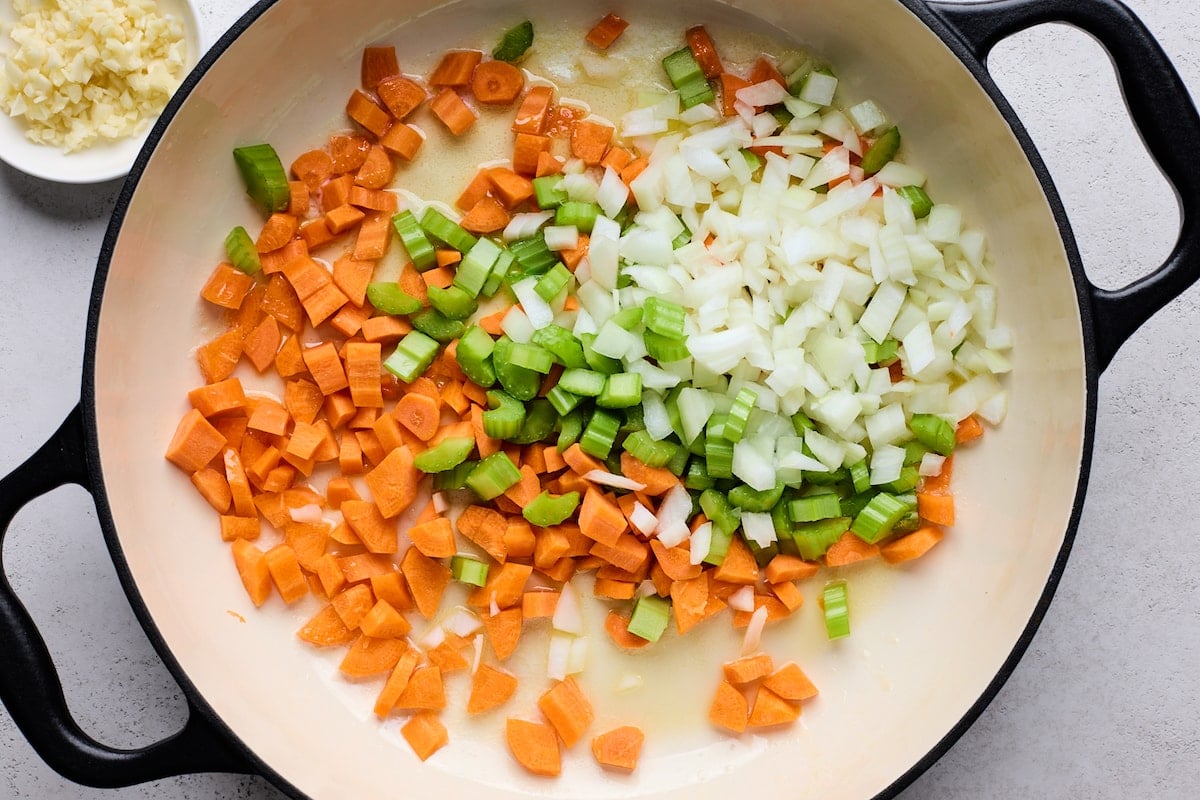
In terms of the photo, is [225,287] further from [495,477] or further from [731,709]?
[731,709]

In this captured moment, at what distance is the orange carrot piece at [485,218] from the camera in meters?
2.02

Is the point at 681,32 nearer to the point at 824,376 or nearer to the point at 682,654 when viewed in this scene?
the point at 824,376

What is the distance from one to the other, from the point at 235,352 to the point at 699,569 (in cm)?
113

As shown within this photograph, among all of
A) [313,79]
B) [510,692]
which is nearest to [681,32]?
[313,79]

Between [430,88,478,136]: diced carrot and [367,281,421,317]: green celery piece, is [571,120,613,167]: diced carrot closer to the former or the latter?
[430,88,478,136]: diced carrot

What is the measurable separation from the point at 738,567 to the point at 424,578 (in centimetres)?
69

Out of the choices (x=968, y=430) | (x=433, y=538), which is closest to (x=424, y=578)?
(x=433, y=538)

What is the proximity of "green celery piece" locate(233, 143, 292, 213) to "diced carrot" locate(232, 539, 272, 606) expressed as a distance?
75cm

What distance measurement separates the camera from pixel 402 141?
6.63 feet

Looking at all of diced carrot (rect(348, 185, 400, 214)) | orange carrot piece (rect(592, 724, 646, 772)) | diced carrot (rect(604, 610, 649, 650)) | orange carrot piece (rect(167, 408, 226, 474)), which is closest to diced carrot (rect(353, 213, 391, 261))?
diced carrot (rect(348, 185, 400, 214))

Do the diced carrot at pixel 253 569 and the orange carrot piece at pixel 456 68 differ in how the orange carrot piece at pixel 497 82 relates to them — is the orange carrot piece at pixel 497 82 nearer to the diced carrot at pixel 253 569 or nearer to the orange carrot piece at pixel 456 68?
the orange carrot piece at pixel 456 68

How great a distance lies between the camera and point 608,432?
75.5 inches

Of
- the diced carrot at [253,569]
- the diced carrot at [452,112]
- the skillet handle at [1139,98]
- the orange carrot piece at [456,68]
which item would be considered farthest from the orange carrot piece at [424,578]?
the skillet handle at [1139,98]

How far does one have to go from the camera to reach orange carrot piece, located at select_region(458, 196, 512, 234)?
2016mm
